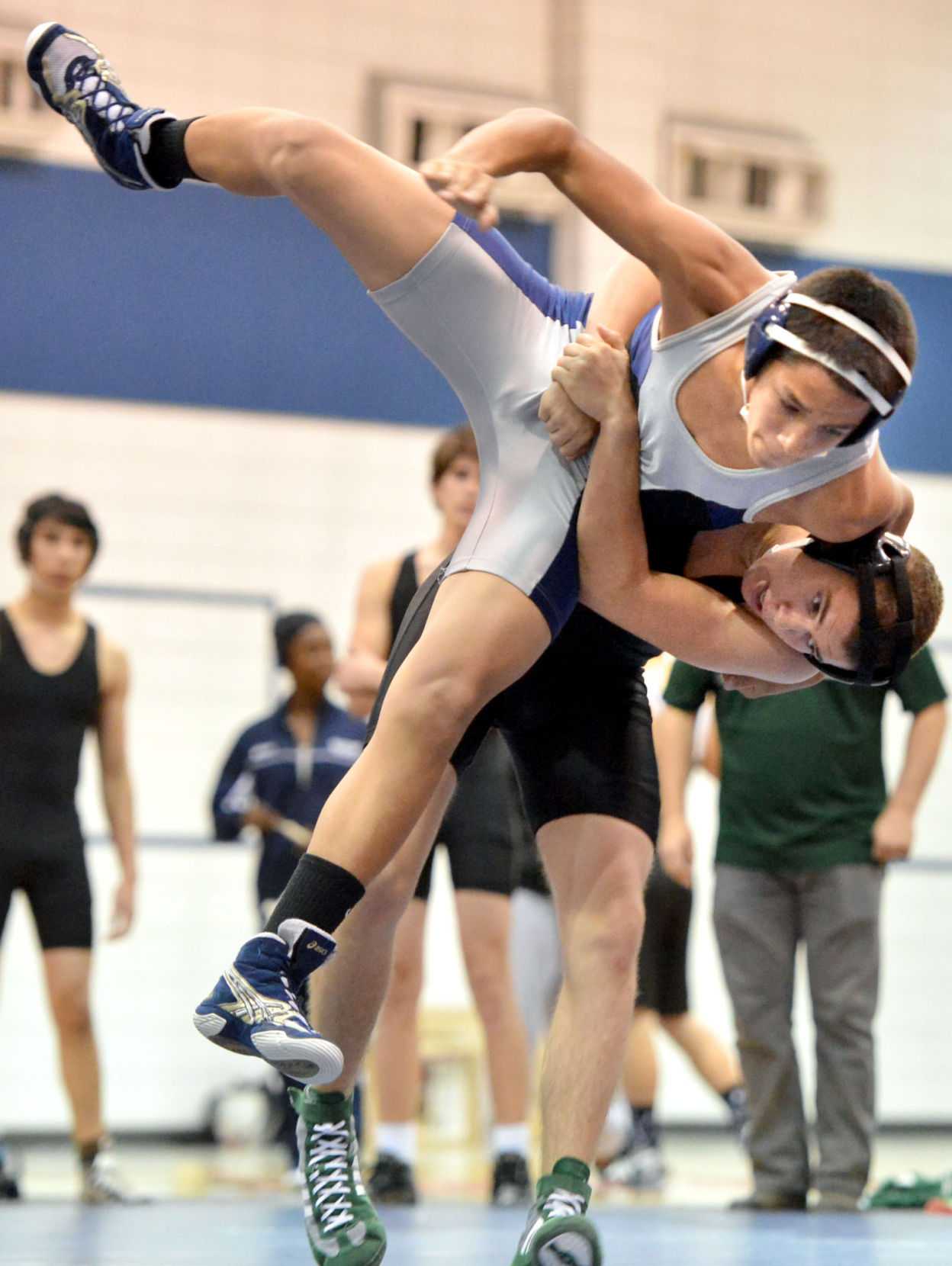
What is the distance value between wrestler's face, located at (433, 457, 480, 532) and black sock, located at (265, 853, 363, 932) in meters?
2.18

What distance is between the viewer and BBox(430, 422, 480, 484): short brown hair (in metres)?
4.71

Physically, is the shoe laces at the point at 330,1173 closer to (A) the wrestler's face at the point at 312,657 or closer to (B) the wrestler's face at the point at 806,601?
(B) the wrestler's face at the point at 806,601

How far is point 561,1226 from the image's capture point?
2572 mm

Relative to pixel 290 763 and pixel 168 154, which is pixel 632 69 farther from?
pixel 168 154

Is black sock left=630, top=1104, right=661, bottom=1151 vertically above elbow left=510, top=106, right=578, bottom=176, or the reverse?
elbow left=510, top=106, right=578, bottom=176

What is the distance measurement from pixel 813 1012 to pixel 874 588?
244 cm

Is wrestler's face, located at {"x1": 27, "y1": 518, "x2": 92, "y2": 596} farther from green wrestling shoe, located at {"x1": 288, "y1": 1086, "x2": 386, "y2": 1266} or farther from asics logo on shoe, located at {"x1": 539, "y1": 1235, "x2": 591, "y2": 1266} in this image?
asics logo on shoe, located at {"x1": 539, "y1": 1235, "x2": 591, "y2": 1266}

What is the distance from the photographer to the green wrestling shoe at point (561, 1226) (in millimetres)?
2561

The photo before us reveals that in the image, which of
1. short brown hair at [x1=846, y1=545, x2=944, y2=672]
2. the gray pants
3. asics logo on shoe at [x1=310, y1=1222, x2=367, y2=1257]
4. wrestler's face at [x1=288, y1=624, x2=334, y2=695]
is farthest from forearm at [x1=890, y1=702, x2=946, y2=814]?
asics logo on shoe at [x1=310, y1=1222, x2=367, y2=1257]

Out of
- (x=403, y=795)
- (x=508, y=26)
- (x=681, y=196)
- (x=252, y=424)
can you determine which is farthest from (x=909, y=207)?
(x=403, y=795)

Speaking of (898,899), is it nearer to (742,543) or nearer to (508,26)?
(508,26)

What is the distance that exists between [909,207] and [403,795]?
23.8 ft

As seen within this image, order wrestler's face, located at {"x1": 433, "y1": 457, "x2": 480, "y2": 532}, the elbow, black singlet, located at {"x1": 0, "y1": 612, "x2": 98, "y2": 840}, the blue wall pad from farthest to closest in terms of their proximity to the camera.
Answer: the blue wall pad, black singlet, located at {"x1": 0, "y1": 612, "x2": 98, "y2": 840}, wrestler's face, located at {"x1": 433, "y1": 457, "x2": 480, "y2": 532}, the elbow

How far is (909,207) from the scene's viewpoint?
29.7 ft
